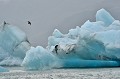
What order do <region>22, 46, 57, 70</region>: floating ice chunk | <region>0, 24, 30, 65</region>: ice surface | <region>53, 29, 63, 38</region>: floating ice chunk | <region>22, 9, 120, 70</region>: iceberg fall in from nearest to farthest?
<region>22, 46, 57, 70</region>: floating ice chunk → <region>22, 9, 120, 70</region>: iceberg → <region>0, 24, 30, 65</region>: ice surface → <region>53, 29, 63, 38</region>: floating ice chunk

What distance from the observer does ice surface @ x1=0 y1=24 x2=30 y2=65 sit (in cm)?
4136

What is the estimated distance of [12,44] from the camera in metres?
43.2

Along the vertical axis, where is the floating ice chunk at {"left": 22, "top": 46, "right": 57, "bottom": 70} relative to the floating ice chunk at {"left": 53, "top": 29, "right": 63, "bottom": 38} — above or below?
below

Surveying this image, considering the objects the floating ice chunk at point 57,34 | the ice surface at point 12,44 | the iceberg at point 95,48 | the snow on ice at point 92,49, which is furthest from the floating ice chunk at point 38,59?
the floating ice chunk at point 57,34

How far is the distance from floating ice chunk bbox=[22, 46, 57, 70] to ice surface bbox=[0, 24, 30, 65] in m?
12.0

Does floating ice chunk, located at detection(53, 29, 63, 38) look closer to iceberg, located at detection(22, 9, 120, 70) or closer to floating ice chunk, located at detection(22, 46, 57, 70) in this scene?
iceberg, located at detection(22, 9, 120, 70)

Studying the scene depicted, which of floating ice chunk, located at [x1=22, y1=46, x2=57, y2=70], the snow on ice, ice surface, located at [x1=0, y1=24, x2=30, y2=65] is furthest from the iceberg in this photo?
ice surface, located at [x1=0, y1=24, x2=30, y2=65]

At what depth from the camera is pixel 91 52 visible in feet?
→ 114

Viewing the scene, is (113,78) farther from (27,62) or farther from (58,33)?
(58,33)

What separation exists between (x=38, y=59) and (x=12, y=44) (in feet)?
52.3

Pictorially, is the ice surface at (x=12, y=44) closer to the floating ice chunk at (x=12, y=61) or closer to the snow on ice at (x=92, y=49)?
the floating ice chunk at (x=12, y=61)

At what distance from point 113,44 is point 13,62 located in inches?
658

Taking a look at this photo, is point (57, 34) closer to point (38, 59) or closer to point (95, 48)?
point (95, 48)


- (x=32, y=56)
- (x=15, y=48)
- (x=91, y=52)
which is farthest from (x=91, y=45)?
(x=15, y=48)
